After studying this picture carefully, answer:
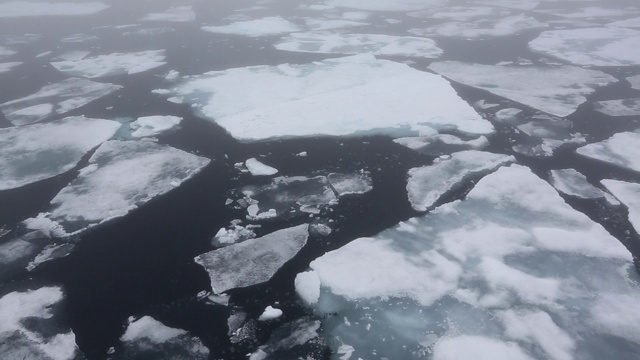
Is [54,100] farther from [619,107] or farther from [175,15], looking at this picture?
[619,107]

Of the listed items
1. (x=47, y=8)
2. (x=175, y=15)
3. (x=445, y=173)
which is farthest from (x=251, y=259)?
(x=47, y=8)

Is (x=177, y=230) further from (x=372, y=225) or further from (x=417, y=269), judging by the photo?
(x=417, y=269)

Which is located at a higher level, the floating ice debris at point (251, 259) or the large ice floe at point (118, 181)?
the large ice floe at point (118, 181)

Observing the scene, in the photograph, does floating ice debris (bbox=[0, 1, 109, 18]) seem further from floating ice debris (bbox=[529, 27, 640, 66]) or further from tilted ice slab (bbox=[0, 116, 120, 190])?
floating ice debris (bbox=[529, 27, 640, 66])

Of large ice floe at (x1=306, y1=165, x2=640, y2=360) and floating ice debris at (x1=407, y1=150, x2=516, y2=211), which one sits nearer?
large ice floe at (x1=306, y1=165, x2=640, y2=360)

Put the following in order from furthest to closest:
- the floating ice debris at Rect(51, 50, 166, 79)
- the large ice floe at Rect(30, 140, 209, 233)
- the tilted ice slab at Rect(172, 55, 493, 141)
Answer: the floating ice debris at Rect(51, 50, 166, 79), the tilted ice slab at Rect(172, 55, 493, 141), the large ice floe at Rect(30, 140, 209, 233)

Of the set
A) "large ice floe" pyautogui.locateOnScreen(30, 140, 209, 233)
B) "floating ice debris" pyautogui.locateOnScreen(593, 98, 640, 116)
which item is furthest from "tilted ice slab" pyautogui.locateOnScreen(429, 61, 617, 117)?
"large ice floe" pyautogui.locateOnScreen(30, 140, 209, 233)

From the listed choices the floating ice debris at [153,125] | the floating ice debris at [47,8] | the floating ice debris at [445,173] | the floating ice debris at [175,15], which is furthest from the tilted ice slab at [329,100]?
the floating ice debris at [47,8]

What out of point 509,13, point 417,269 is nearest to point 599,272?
point 417,269

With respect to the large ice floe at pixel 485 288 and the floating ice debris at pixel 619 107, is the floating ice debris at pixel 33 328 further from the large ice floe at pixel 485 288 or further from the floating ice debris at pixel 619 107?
the floating ice debris at pixel 619 107
